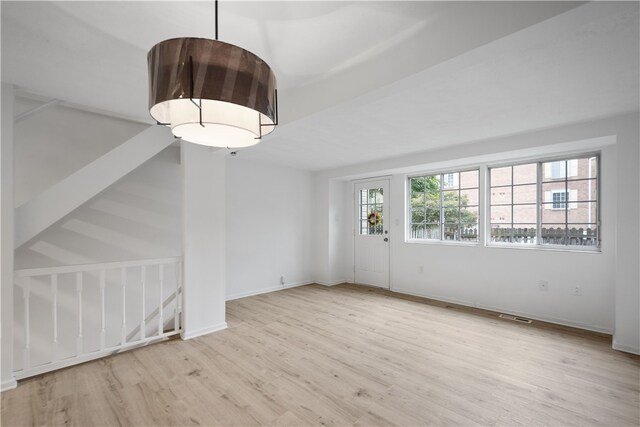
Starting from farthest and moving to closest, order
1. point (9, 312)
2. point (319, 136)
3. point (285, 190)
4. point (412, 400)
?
point (285, 190)
point (319, 136)
point (9, 312)
point (412, 400)

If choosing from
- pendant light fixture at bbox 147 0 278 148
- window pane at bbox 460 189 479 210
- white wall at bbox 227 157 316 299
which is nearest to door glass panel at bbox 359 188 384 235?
white wall at bbox 227 157 316 299

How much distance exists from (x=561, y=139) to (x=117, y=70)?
4.31 meters

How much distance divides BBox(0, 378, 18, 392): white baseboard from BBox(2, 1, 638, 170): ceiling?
2.33 m

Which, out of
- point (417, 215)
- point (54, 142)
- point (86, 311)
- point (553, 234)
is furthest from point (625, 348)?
point (54, 142)

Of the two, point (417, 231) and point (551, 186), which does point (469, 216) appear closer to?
point (417, 231)

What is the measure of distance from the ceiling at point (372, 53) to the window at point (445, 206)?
179 cm

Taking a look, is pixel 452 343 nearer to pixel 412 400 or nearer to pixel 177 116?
pixel 412 400

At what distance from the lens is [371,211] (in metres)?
5.78

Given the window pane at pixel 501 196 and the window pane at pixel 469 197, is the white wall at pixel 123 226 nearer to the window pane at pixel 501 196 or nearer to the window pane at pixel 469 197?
the window pane at pixel 469 197

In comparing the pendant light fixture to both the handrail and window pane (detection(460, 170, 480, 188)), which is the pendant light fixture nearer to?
the handrail

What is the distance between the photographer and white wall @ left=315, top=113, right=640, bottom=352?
9.25 ft

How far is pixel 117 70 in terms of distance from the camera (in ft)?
6.93

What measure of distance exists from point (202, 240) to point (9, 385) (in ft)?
5.99

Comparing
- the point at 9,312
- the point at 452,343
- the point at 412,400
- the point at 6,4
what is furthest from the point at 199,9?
the point at 452,343
